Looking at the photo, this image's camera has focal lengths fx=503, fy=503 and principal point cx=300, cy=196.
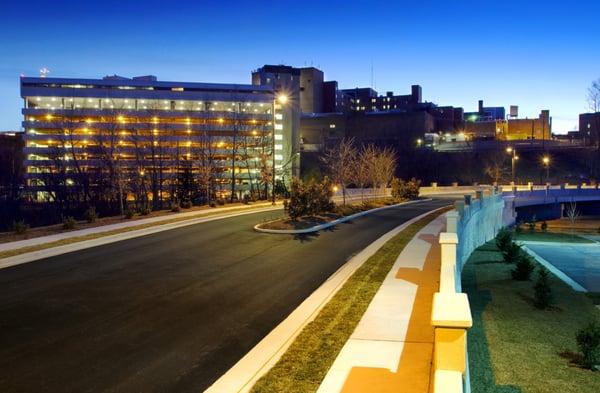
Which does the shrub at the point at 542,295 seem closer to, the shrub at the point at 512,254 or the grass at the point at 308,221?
the shrub at the point at 512,254

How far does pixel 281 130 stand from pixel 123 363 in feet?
283

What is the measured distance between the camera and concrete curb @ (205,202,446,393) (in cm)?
671

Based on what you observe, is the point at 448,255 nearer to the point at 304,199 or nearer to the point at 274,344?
the point at 274,344

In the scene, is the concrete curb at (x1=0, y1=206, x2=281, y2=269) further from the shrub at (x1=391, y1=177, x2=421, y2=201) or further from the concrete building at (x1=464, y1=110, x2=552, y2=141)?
the concrete building at (x1=464, y1=110, x2=552, y2=141)

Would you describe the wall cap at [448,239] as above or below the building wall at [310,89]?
below

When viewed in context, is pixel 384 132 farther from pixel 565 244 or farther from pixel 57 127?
pixel 565 244

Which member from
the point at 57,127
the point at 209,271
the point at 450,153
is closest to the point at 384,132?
the point at 450,153

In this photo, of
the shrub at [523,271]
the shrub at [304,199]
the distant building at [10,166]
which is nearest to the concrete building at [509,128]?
the distant building at [10,166]

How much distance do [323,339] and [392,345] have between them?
1140mm

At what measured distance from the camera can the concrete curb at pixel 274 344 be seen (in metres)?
6.71

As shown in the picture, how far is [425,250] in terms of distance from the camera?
17203 millimetres

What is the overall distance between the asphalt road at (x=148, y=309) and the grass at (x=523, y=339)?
3984mm

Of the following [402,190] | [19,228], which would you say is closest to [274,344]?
[19,228]

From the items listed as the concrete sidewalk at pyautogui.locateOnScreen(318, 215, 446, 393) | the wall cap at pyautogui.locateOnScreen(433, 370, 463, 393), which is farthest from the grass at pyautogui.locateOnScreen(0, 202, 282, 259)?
the wall cap at pyautogui.locateOnScreen(433, 370, 463, 393)
